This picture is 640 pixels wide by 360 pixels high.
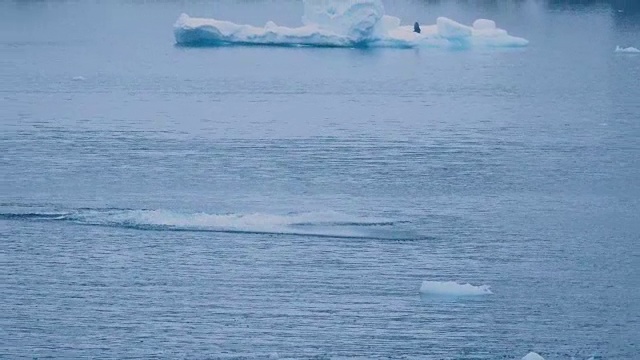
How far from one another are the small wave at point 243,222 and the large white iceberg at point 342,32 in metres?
23.7

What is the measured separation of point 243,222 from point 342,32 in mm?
26927

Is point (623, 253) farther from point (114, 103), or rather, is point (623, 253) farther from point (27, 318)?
point (114, 103)

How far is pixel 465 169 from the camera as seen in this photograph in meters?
19.5

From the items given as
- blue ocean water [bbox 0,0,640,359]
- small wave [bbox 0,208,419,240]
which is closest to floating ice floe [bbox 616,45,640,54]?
blue ocean water [bbox 0,0,640,359]

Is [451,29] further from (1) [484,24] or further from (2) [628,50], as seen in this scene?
(2) [628,50]

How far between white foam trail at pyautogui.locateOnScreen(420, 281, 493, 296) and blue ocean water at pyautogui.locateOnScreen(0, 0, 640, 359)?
10cm

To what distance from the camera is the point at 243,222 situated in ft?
49.8

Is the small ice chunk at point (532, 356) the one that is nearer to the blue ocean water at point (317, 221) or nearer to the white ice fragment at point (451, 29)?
the blue ocean water at point (317, 221)

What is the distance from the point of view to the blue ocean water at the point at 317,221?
1132 centimetres

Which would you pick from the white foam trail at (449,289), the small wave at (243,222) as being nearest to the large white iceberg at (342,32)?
the small wave at (243,222)

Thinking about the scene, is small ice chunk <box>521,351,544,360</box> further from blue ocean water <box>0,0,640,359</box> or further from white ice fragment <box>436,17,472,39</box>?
white ice fragment <box>436,17,472,39</box>

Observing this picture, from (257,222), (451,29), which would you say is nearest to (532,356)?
(257,222)

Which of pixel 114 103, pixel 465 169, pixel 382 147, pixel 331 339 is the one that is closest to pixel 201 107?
pixel 114 103

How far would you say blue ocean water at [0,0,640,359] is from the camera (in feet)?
37.1
